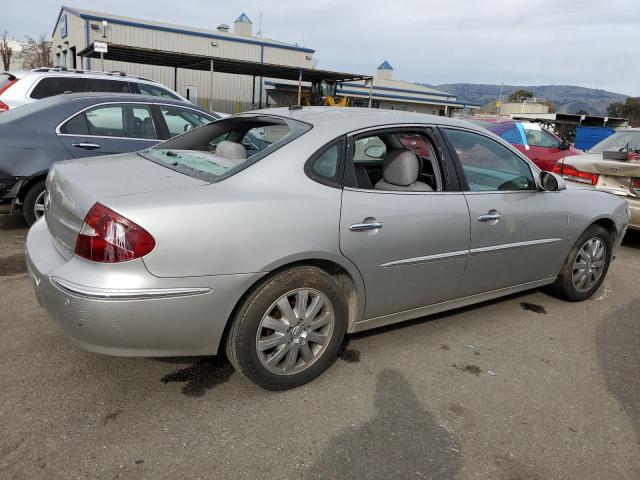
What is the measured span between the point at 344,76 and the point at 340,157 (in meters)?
23.6

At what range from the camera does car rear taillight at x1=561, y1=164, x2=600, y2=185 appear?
6434mm

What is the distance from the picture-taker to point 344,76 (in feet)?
83.1

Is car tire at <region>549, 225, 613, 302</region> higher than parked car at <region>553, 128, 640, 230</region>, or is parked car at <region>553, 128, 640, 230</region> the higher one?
parked car at <region>553, 128, 640, 230</region>

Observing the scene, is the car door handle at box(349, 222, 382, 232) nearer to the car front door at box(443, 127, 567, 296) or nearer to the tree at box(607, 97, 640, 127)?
the car front door at box(443, 127, 567, 296)

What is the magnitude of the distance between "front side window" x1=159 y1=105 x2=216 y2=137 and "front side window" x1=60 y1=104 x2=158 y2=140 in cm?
19

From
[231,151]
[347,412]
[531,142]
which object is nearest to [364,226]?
[347,412]

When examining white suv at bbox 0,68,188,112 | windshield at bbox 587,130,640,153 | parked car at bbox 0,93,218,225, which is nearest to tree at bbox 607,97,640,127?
windshield at bbox 587,130,640,153

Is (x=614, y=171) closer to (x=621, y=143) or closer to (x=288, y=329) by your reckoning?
(x=621, y=143)

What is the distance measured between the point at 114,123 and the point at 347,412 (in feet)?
14.6

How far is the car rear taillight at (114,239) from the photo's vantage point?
2328mm

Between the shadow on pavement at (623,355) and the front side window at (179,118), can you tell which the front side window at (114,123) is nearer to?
the front side window at (179,118)

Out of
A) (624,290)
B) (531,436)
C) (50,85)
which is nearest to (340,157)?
(531,436)

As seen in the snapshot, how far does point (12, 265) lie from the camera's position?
4.63 m

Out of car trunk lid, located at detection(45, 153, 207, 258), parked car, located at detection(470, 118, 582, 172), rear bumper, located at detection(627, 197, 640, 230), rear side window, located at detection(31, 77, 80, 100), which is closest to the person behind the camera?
car trunk lid, located at detection(45, 153, 207, 258)
